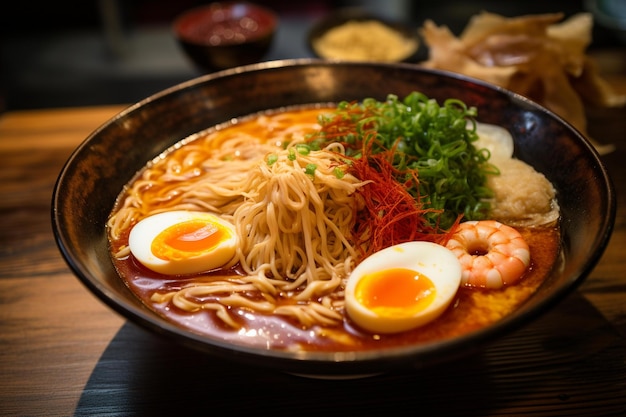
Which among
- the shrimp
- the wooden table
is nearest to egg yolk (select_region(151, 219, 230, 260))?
the wooden table

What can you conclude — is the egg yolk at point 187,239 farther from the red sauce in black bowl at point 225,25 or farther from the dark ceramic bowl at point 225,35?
the red sauce in black bowl at point 225,25

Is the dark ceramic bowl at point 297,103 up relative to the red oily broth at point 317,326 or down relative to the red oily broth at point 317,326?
up

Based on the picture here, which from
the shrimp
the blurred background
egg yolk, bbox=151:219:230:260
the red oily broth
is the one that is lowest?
the blurred background

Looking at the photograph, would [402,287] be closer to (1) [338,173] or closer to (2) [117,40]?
(1) [338,173]

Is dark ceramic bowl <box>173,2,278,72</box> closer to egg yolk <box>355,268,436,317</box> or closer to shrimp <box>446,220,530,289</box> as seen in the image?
shrimp <box>446,220,530,289</box>

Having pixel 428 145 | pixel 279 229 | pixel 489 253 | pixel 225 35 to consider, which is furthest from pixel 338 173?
pixel 225 35

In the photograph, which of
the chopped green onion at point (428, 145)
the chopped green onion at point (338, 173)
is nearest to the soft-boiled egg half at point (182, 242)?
the chopped green onion at point (338, 173)

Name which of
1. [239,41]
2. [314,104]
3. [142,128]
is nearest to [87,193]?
[142,128]
